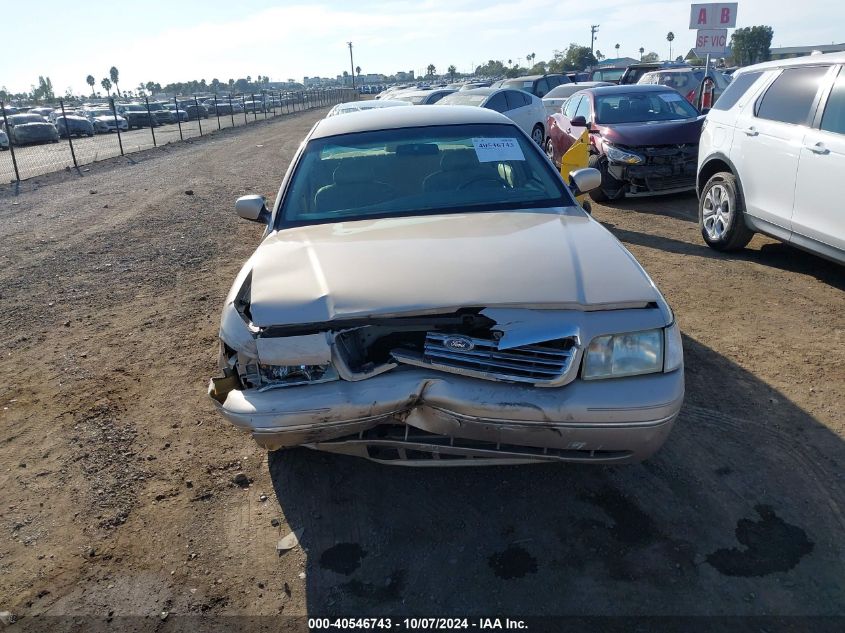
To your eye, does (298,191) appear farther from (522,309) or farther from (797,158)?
(797,158)

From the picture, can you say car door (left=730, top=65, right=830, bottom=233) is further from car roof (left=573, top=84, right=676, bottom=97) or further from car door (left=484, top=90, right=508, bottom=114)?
car door (left=484, top=90, right=508, bottom=114)

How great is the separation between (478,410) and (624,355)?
639mm

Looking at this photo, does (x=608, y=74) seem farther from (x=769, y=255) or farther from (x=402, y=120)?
(x=402, y=120)

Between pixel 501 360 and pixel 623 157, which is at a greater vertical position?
pixel 623 157

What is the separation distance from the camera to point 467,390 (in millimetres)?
2469

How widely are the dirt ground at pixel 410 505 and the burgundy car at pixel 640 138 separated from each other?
162 inches

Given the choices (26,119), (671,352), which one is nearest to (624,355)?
(671,352)

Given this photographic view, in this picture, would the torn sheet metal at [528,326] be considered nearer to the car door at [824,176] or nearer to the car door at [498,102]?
the car door at [824,176]

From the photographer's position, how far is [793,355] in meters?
4.28

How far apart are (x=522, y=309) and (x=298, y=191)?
191cm

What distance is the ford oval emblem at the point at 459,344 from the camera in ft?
8.37

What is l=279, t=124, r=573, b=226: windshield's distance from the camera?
12.1 feet

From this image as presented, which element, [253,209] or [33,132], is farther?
[33,132]

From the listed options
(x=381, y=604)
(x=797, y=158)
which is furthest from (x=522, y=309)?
(x=797, y=158)
